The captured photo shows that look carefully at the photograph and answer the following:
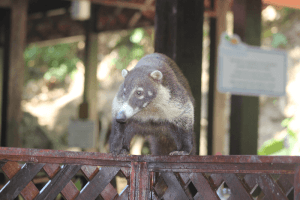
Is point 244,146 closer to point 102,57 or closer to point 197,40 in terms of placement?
point 197,40

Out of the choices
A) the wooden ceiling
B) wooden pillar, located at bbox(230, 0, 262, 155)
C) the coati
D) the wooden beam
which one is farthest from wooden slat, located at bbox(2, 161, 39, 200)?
the wooden ceiling

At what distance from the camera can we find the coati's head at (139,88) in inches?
61.4

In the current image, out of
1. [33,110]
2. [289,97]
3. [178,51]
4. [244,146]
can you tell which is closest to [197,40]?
[178,51]

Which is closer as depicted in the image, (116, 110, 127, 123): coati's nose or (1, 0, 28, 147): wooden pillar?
(116, 110, 127, 123): coati's nose

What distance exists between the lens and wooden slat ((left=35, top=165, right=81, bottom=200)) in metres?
1.25

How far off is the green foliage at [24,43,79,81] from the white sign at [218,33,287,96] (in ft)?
24.9

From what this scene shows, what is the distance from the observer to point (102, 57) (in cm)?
1012

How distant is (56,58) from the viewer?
9.71 metres

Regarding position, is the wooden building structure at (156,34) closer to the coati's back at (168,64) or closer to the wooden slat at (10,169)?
the coati's back at (168,64)

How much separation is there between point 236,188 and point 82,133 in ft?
12.3

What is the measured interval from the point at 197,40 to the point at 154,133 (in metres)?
0.72

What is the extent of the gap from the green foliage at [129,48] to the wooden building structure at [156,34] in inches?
135

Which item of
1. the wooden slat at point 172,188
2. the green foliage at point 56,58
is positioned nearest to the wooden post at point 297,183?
the wooden slat at point 172,188

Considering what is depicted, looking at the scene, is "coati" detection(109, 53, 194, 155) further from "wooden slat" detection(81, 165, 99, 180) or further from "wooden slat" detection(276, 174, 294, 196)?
"wooden slat" detection(276, 174, 294, 196)
